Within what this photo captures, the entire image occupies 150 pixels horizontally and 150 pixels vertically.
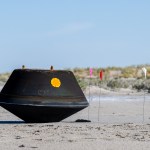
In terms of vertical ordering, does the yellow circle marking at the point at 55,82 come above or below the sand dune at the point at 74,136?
above

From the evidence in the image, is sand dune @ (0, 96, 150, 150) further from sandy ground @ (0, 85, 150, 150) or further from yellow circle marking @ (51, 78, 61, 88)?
yellow circle marking @ (51, 78, 61, 88)

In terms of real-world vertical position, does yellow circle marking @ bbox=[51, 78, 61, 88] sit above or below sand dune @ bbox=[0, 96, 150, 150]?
above

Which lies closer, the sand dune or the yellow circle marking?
the sand dune

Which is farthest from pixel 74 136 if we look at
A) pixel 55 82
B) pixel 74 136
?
pixel 55 82

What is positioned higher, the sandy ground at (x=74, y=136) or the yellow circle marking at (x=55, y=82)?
the yellow circle marking at (x=55, y=82)

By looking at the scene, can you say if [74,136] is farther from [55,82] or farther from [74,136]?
[55,82]

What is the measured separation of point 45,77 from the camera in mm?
14891

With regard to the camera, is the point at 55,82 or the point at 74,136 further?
the point at 55,82

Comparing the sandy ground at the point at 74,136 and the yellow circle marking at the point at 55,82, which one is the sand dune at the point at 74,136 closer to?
the sandy ground at the point at 74,136

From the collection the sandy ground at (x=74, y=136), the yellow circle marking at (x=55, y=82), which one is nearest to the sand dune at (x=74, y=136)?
the sandy ground at (x=74, y=136)

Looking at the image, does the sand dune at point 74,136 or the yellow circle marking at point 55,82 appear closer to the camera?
the sand dune at point 74,136

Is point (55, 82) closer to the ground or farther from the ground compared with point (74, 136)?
farther from the ground

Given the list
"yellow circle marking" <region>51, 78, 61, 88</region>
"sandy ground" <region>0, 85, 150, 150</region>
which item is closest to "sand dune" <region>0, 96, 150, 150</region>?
"sandy ground" <region>0, 85, 150, 150</region>

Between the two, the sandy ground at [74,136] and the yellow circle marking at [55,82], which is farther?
the yellow circle marking at [55,82]
